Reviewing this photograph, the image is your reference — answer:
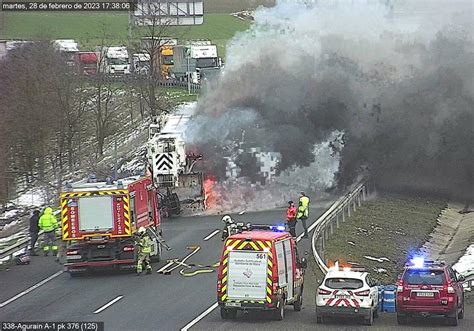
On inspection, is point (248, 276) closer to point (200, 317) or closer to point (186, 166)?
point (200, 317)

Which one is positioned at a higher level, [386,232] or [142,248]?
[142,248]

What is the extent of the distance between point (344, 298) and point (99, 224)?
9.41 meters

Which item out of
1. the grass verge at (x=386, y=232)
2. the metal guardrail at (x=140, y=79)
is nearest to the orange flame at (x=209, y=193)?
the grass verge at (x=386, y=232)

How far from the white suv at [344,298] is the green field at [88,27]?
76.6 ft

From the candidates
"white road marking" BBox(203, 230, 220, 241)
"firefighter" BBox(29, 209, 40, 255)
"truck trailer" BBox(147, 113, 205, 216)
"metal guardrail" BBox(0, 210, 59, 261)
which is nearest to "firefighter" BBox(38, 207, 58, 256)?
"firefighter" BBox(29, 209, 40, 255)

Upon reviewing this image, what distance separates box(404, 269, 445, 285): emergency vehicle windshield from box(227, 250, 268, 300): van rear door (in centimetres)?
370

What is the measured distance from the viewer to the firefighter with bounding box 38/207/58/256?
34.6 meters

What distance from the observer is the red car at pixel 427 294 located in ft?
82.2

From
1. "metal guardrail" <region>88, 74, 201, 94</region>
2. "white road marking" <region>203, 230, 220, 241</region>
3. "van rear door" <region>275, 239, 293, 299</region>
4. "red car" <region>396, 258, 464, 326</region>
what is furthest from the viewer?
"metal guardrail" <region>88, 74, 201, 94</region>

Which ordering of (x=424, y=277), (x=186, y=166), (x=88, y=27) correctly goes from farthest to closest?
1. (x=88, y=27)
2. (x=186, y=166)
3. (x=424, y=277)

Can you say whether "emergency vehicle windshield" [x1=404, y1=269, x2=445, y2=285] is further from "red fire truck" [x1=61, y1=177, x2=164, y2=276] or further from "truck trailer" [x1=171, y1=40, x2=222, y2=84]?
"truck trailer" [x1=171, y1=40, x2=222, y2=84]

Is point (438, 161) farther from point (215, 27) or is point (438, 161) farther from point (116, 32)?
point (215, 27)

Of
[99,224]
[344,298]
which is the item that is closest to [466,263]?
[99,224]

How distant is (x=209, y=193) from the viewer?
4531cm
